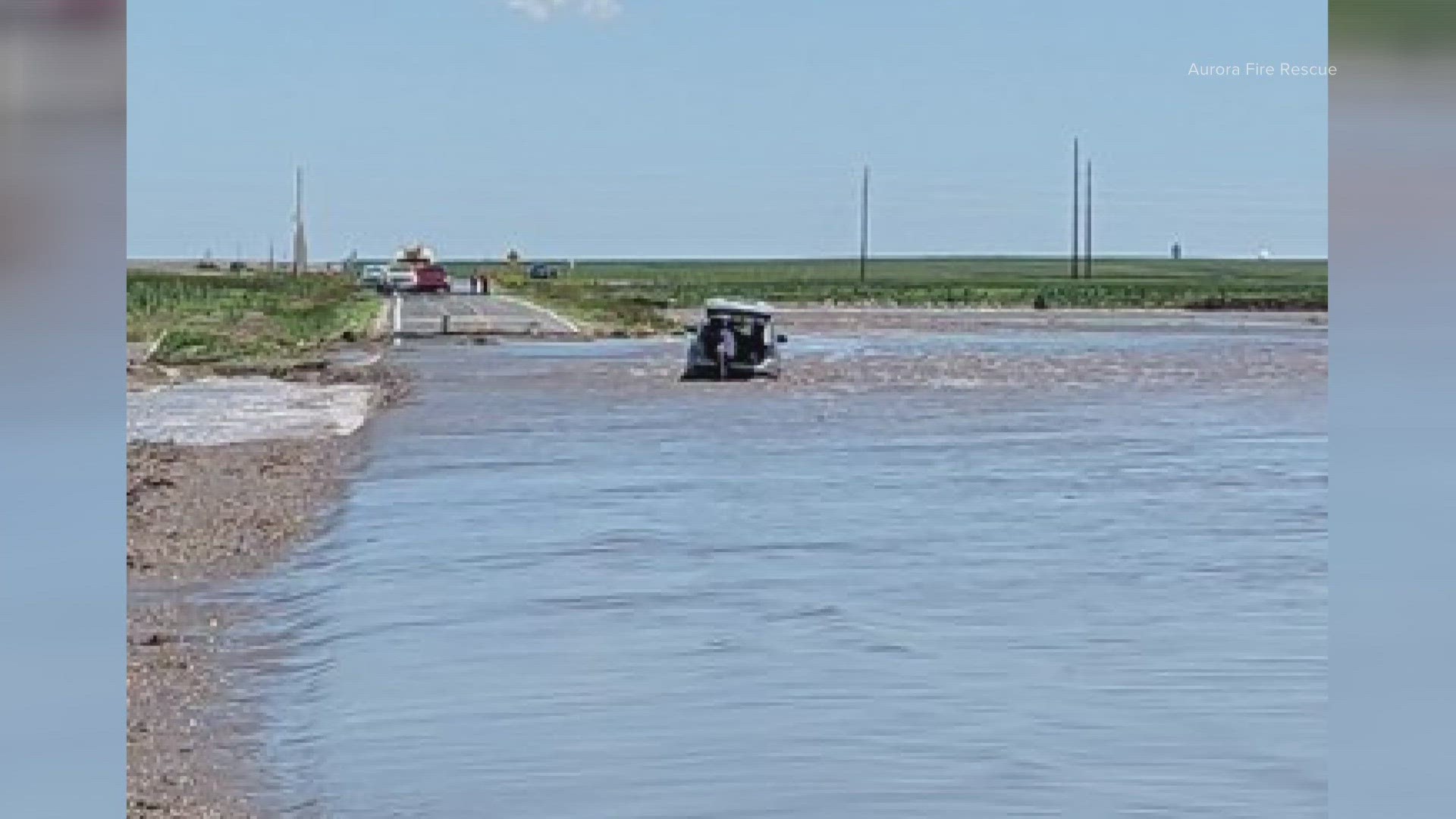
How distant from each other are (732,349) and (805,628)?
44.0ft

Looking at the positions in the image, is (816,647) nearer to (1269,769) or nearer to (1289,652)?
(1289,652)

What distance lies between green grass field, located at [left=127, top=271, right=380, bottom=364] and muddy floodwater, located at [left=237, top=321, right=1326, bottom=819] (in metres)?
6.18

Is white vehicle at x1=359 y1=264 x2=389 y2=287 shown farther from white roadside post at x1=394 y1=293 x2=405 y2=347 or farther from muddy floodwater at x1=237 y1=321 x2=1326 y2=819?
muddy floodwater at x1=237 y1=321 x2=1326 y2=819

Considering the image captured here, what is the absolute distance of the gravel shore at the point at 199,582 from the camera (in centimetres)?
535

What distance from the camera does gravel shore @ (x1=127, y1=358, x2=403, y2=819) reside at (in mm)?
5348

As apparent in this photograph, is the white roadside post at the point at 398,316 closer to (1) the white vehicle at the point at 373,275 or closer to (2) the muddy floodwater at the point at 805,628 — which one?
(1) the white vehicle at the point at 373,275

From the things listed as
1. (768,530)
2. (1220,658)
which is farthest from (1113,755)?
(768,530)

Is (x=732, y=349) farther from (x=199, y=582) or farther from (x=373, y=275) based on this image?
(x=373, y=275)

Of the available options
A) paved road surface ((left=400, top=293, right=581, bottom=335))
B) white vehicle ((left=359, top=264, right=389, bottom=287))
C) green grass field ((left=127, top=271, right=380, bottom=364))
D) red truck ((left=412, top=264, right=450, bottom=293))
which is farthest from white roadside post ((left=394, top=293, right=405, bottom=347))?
white vehicle ((left=359, top=264, right=389, bottom=287))

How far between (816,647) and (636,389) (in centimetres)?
1276

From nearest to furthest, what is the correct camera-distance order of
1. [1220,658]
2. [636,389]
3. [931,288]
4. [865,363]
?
[1220,658] < [636,389] < [865,363] < [931,288]

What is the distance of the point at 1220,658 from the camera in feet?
21.8

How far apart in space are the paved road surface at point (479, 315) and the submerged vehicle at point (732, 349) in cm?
878

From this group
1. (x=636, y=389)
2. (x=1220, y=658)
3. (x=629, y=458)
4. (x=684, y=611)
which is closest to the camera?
(x=1220, y=658)
